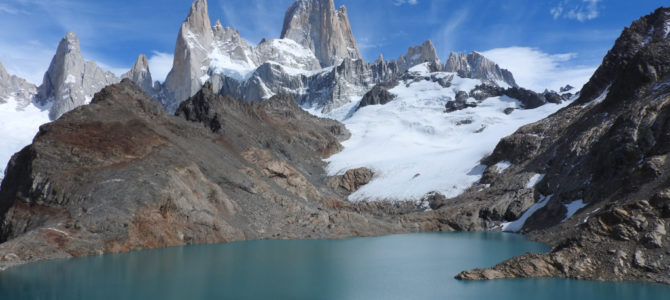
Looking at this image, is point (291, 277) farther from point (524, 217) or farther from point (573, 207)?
point (524, 217)

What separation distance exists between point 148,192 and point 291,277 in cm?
2182

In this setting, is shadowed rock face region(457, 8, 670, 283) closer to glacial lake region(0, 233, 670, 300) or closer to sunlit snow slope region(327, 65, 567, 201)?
glacial lake region(0, 233, 670, 300)

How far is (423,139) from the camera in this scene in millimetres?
136000

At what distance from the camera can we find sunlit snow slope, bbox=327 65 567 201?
82688mm

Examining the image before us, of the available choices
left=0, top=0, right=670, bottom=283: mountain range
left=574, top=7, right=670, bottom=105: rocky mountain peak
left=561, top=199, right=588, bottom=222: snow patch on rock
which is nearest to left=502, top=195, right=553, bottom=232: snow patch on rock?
left=0, top=0, right=670, bottom=283: mountain range

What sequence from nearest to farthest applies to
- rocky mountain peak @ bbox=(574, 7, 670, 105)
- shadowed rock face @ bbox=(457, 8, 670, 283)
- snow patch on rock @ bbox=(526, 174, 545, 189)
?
shadowed rock face @ bbox=(457, 8, 670, 283) < snow patch on rock @ bbox=(526, 174, 545, 189) < rocky mountain peak @ bbox=(574, 7, 670, 105)

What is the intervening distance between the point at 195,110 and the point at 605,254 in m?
69.6

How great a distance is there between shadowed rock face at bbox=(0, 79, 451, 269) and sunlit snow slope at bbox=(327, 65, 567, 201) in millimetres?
7988

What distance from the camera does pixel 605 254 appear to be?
2691cm

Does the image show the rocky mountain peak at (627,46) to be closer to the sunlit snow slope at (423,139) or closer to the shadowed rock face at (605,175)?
the shadowed rock face at (605,175)

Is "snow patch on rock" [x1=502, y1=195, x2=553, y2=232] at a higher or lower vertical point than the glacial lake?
higher

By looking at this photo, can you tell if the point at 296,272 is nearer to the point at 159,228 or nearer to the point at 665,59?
the point at 159,228

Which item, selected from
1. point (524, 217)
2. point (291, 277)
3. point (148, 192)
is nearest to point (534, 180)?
point (524, 217)

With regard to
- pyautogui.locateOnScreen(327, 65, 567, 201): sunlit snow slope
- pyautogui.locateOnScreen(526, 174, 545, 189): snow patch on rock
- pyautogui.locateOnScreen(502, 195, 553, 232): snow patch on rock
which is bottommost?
pyautogui.locateOnScreen(502, 195, 553, 232): snow patch on rock
